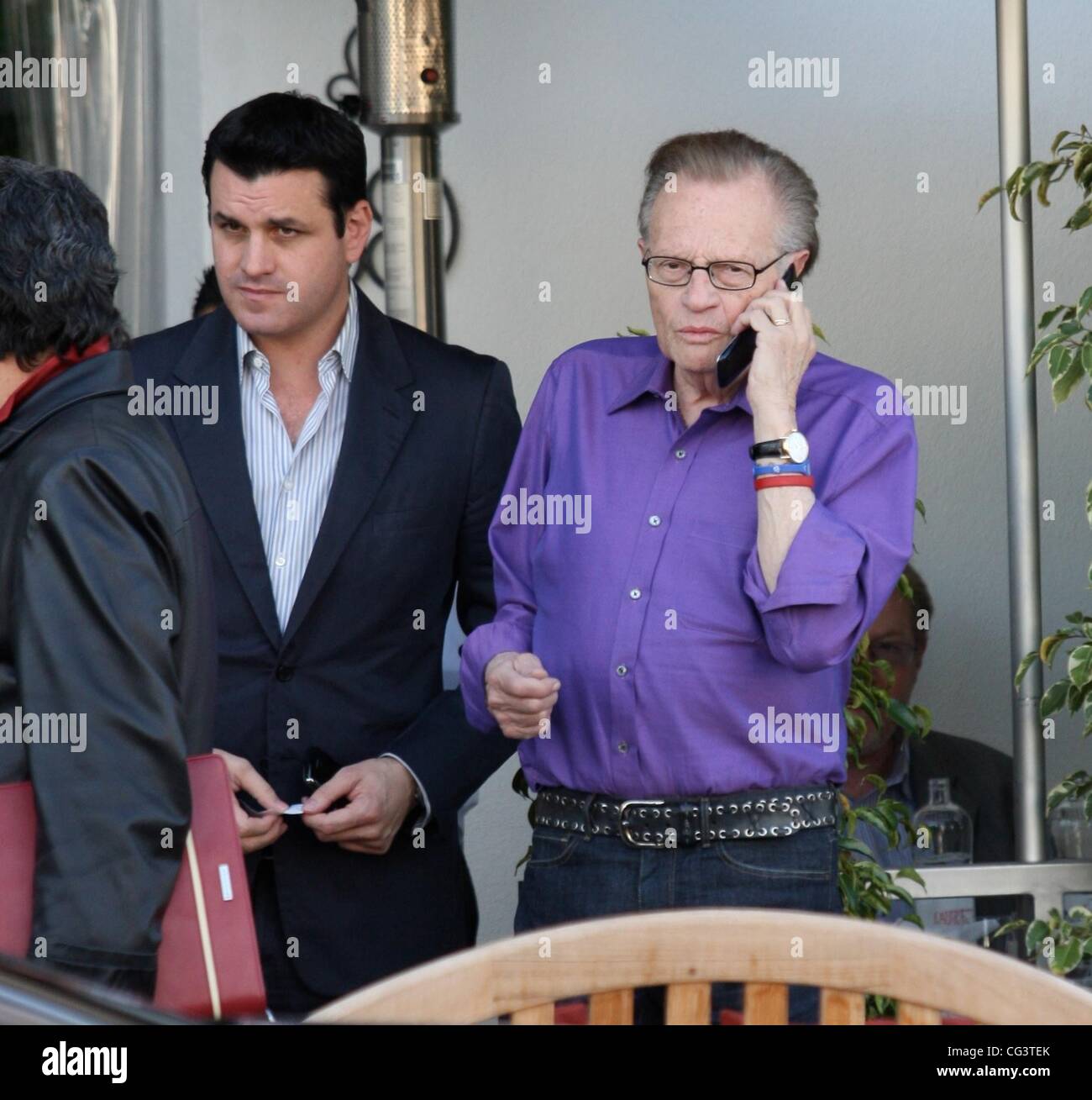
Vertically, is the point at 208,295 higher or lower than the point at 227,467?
higher

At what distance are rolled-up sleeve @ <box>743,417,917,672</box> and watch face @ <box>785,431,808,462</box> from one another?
0.22 feet

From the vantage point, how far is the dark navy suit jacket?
281 centimetres

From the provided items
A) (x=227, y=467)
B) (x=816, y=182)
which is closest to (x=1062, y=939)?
(x=227, y=467)

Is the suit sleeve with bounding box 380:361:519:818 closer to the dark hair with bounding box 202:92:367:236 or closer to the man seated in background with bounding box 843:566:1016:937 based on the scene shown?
the dark hair with bounding box 202:92:367:236

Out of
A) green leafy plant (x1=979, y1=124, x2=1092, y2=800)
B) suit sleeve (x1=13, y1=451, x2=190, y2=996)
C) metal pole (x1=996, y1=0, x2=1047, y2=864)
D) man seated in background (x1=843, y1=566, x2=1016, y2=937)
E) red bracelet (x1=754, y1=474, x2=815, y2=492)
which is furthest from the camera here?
man seated in background (x1=843, y1=566, x2=1016, y2=937)

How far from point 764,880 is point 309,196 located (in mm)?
1326

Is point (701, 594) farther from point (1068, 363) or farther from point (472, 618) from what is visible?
point (1068, 363)

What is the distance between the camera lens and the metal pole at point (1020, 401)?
353cm

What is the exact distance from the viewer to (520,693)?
2.26m

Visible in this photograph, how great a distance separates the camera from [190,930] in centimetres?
200

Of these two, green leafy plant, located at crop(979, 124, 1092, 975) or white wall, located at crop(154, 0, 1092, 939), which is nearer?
green leafy plant, located at crop(979, 124, 1092, 975)

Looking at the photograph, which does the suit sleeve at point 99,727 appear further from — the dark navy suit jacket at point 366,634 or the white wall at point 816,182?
the white wall at point 816,182

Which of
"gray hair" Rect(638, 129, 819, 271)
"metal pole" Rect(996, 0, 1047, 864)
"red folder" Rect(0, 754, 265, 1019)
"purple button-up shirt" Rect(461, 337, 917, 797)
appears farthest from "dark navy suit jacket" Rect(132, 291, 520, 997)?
"metal pole" Rect(996, 0, 1047, 864)

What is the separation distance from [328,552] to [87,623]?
861 mm
